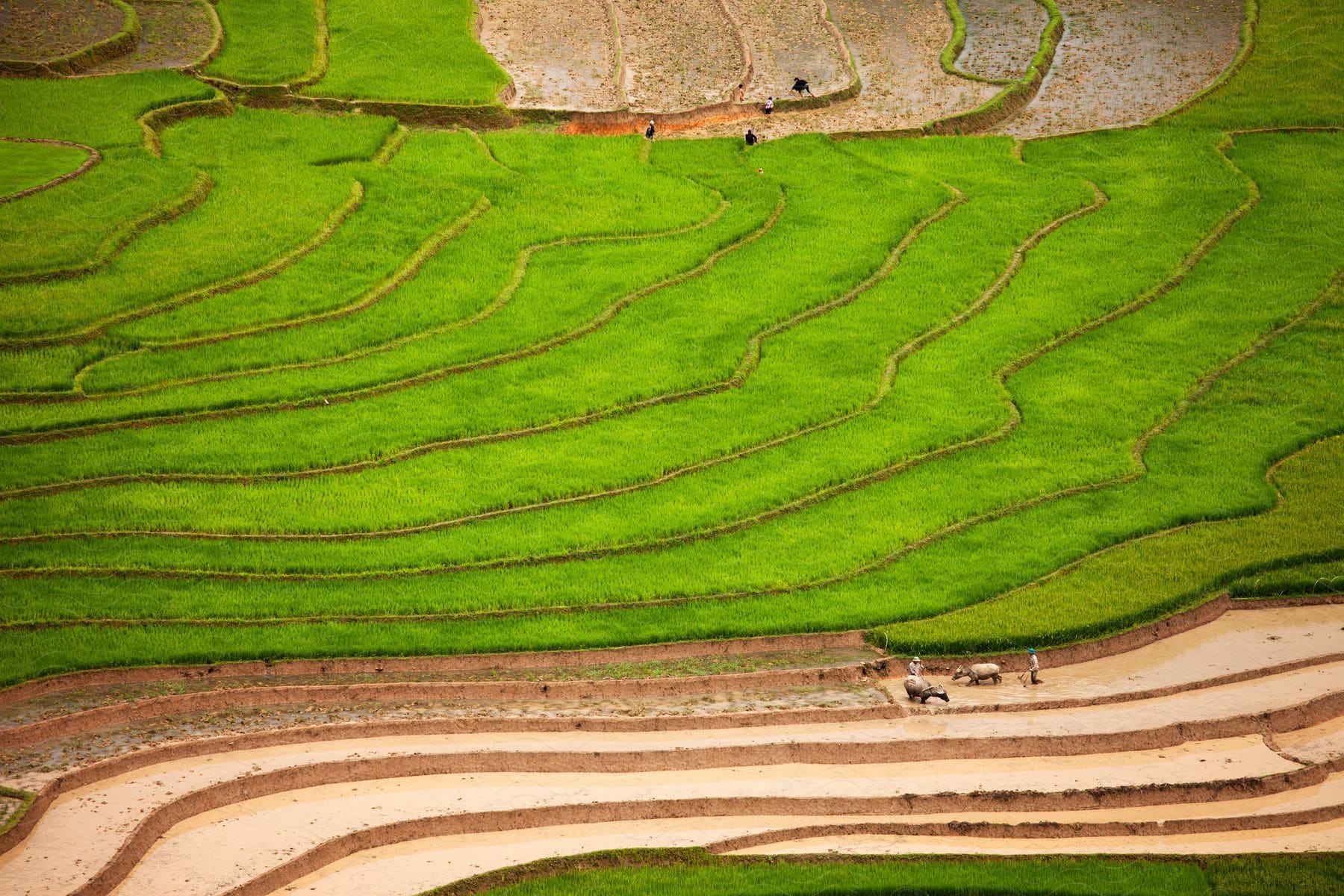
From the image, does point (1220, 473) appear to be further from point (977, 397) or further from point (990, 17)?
point (990, 17)

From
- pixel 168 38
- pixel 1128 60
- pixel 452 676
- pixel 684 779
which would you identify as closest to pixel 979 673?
pixel 684 779

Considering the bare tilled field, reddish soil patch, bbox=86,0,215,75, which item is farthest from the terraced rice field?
reddish soil patch, bbox=86,0,215,75

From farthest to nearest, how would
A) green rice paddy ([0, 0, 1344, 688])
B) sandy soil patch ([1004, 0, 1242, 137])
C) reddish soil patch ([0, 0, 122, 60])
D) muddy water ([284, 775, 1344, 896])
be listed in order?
sandy soil patch ([1004, 0, 1242, 137]) < reddish soil patch ([0, 0, 122, 60]) < green rice paddy ([0, 0, 1344, 688]) < muddy water ([284, 775, 1344, 896])

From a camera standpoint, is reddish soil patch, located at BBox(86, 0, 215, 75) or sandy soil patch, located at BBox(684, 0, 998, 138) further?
sandy soil patch, located at BBox(684, 0, 998, 138)

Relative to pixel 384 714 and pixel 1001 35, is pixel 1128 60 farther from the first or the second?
pixel 384 714

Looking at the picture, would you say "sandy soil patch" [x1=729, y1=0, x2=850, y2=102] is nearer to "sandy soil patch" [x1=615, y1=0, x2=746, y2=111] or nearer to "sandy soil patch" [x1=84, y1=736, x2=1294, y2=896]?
"sandy soil patch" [x1=615, y1=0, x2=746, y2=111]

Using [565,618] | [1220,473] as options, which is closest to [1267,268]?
[1220,473]

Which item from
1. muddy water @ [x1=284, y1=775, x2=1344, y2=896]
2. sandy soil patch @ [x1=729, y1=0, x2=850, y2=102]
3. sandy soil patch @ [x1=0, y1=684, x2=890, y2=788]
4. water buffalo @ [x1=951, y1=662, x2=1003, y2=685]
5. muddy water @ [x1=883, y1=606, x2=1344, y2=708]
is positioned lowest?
muddy water @ [x1=284, y1=775, x2=1344, y2=896]
